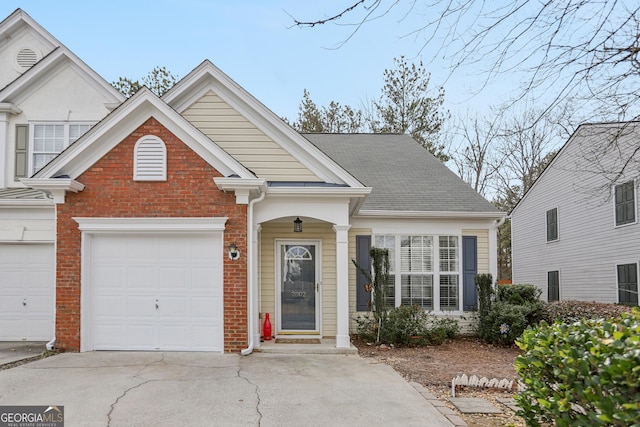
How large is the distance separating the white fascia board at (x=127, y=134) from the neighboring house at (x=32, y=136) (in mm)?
2044

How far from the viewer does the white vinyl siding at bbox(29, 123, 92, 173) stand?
12.1m

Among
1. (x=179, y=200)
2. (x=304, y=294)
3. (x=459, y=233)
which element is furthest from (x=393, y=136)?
(x=179, y=200)

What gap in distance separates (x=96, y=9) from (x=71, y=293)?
5.14 metres

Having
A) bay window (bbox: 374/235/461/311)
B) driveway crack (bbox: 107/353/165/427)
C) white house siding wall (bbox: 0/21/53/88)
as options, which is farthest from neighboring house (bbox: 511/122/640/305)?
white house siding wall (bbox: 0/21/53/88)

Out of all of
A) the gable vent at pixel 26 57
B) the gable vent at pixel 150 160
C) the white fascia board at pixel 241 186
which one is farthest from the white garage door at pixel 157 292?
the gable vent at pixel 26 57

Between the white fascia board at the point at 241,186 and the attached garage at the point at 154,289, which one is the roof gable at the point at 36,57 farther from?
the white fascia board at the point at 241,186

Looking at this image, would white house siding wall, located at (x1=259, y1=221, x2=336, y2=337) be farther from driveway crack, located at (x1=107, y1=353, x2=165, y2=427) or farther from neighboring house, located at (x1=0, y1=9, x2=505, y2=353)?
driveway crack, located at (x1=107, y1=353, x2=165, y2=427)

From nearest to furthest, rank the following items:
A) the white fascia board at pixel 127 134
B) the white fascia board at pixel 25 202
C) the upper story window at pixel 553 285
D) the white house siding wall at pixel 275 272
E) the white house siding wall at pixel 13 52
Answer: the white fascia board at pixel 127 134 < the white fascia board at pixel 25 202 < the white house siding wall at pixel 275 272 < the white house siding wall at pixel 13 52 < the upper story window at pixel 553 285

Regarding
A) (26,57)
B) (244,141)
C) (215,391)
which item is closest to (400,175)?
(244,141)

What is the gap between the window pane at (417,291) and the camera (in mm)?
12398

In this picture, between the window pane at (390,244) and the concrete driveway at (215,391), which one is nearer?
the concrete driveway at (215,391)

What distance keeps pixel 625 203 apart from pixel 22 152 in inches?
636

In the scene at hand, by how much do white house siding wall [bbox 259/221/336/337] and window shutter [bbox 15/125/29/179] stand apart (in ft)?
18.7

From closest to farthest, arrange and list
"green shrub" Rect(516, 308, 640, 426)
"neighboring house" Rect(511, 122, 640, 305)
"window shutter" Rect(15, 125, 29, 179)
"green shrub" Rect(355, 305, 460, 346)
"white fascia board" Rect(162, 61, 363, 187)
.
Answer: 1. "green shrub" Rect(516, 308, 640, 426)
2. "white fascia board" Rect(162, 61, 363, 187)
3. "green shrub" Rect(355, 305, 460, 346)
4. "window shutter" Rect(15, 125, 29, 179)
5. "neighboring house" Rect(511, 122, 640, 305)
